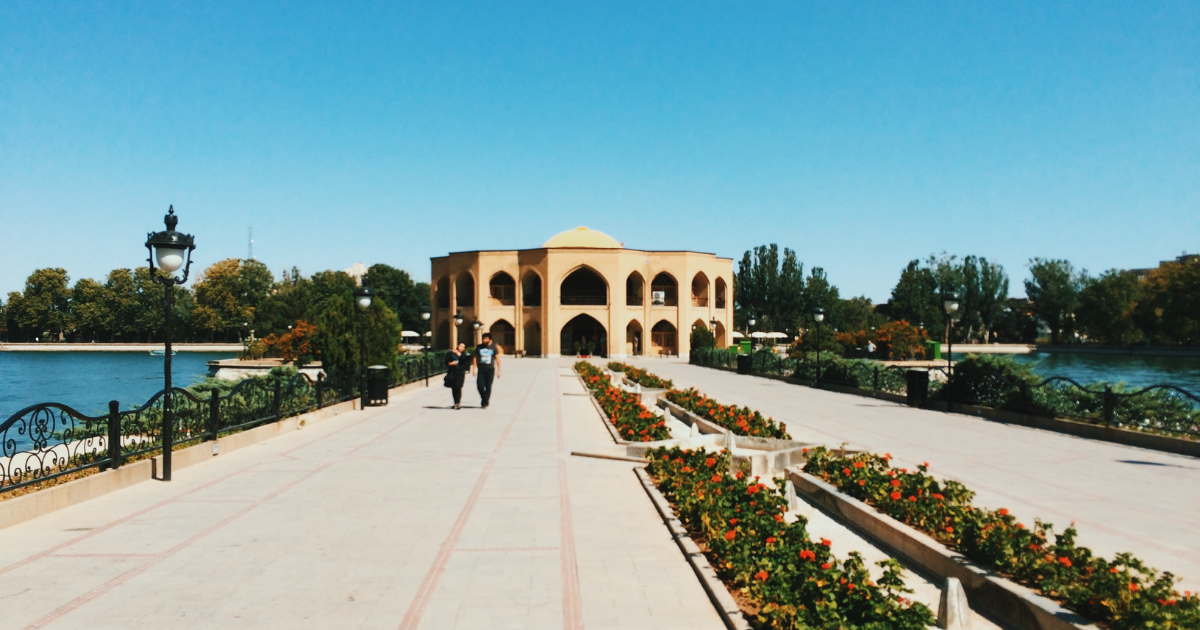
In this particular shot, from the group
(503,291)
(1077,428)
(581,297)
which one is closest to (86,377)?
(503,291)

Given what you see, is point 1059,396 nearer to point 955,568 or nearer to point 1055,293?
point 955,568

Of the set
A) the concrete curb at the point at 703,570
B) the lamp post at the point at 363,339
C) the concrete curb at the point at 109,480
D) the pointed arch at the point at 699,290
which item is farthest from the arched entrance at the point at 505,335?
the concrete curb at the point at 703,570

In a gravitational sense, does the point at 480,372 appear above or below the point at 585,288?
below

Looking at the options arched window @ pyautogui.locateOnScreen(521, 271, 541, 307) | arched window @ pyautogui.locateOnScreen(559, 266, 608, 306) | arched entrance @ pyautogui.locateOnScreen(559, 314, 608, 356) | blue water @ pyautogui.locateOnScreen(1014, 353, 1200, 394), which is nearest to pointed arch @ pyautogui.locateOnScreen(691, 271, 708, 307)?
arched window @ pyautogui.locateOnScreen(559, 266, 608, 306)

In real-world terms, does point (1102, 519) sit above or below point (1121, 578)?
below

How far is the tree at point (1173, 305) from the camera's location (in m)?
55.8

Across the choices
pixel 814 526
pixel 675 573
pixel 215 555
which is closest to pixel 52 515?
pixel 215 555

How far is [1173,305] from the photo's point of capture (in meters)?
57.8

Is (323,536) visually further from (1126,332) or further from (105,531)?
(1126,332)

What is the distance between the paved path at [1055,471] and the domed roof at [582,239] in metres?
41.0

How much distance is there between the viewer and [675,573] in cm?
492

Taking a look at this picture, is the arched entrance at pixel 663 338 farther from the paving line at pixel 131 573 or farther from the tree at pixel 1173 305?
the paving line at pixel 131 573

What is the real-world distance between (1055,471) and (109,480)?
10015 millimetres

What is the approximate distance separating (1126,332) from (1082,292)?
721 cm
